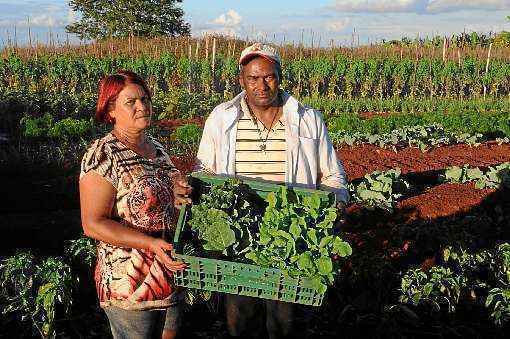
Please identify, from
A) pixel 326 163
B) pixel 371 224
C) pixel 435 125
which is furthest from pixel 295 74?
pixel 326 163

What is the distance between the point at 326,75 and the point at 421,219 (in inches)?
759

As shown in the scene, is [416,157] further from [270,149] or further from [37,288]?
[270,149]

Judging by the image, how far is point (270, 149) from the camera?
3602 mm

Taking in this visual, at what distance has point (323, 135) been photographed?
12.1 ft

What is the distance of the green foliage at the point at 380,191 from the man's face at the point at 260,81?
3.85 metres

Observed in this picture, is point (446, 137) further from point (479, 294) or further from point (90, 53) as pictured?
point (90, 53)

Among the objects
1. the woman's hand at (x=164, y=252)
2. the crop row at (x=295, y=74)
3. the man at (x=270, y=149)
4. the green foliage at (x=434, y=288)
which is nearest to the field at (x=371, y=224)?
the green foliage at (x=434, y=288)

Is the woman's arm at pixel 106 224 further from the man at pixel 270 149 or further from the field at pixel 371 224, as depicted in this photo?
the field at pixel 371 224

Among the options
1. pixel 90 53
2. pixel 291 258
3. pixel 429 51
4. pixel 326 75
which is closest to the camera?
pixel 291 258

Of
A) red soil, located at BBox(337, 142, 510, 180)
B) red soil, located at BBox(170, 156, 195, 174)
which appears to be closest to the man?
red soil, located at BBox(337, 142, 510, 180)

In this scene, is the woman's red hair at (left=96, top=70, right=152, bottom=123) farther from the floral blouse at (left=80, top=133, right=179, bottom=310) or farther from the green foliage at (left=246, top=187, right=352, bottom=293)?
the green foliage at (left=246, top=187, right=352, bottom=293)

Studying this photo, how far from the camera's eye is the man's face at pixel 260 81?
3.41m

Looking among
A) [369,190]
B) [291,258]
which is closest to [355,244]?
[369,190]

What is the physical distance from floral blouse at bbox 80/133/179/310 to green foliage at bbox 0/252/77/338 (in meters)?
1.60
